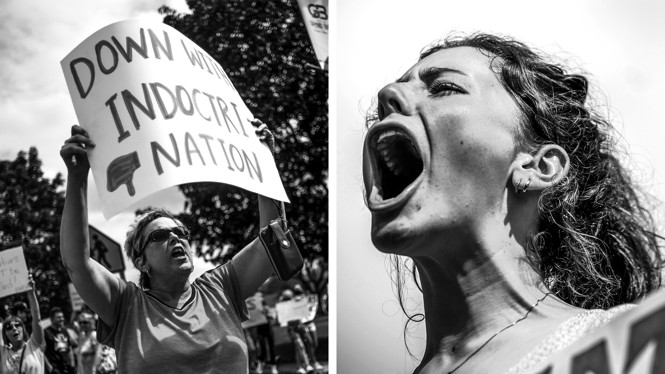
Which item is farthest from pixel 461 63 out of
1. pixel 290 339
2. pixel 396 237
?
pixel 290 339

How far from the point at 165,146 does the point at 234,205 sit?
892 millimetres

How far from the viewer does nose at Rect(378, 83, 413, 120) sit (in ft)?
7.09

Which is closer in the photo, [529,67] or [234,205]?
[529,67]

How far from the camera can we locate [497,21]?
2264mm

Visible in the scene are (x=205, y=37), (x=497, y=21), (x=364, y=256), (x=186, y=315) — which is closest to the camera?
(x=497, y=21)

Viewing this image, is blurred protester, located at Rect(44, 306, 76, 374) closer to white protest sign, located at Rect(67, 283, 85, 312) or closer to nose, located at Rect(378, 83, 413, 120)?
white protest sign, located at Rect(67, 283, 85, 312)

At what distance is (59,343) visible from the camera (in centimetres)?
423

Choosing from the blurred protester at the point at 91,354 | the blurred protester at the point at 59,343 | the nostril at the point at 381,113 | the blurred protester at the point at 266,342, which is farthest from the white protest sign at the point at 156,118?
the blurred protester at the point at 266,342

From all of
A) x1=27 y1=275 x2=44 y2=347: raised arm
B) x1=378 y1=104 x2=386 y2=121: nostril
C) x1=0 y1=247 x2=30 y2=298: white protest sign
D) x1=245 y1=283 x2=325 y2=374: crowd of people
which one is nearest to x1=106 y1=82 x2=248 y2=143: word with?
x1=378 y1=104 x2=386 y2=121: nostril

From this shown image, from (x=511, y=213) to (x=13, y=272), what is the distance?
268 cm

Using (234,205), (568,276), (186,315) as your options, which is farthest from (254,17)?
(568,276)

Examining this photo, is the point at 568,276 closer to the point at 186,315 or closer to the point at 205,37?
the point at 186,315

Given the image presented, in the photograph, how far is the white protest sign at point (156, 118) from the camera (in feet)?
8.67

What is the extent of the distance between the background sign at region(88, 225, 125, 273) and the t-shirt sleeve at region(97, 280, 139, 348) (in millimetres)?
756
